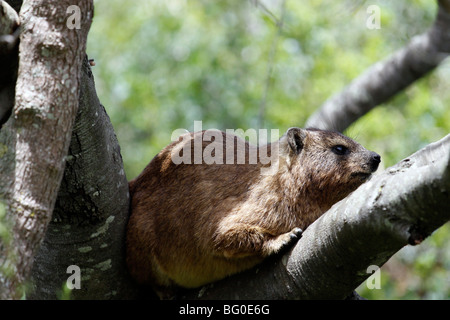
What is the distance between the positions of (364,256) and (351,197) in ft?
1.27

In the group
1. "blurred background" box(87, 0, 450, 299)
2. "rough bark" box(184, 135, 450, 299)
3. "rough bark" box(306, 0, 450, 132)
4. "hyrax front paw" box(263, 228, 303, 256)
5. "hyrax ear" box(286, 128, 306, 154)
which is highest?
"blurred background" box(87, 0, 450, 299)

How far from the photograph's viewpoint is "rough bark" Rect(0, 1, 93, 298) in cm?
312

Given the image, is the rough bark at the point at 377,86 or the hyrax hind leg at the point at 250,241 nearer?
the hyrax hind leg at the point at 250,241

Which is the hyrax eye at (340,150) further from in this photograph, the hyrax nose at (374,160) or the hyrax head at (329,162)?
the hyrax nose at (374,160)

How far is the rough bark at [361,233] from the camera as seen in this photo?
3.21 metres

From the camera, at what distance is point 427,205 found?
3205 millimetres

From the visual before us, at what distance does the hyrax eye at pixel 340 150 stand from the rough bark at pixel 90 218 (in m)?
1.96

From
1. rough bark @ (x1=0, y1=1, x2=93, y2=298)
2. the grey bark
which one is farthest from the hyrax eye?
rough bark @ (x1=0, y1=1, x2=93, y2=298)

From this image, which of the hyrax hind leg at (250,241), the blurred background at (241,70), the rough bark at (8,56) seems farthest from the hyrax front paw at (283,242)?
the blurred background at (241,70)

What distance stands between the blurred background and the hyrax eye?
5348mm

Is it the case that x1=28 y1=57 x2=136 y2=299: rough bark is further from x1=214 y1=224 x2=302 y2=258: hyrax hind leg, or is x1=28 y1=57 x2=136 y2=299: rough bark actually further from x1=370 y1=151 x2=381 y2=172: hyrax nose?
x1=370 y1=151 x2=381 y2=172: hyrax nose

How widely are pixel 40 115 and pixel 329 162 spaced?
2.82 meters

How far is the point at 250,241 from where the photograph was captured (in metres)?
4.67

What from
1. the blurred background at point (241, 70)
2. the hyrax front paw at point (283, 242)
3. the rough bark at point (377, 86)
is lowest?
the hyrax front paw at point (283, 242)
